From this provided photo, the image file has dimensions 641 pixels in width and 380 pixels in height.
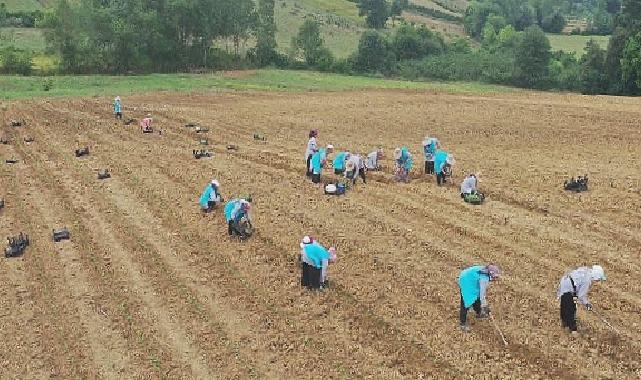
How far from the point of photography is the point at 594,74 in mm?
57750

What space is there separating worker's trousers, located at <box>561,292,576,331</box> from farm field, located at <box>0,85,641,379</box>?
241 millimetres

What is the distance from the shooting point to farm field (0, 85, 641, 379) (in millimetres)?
12617

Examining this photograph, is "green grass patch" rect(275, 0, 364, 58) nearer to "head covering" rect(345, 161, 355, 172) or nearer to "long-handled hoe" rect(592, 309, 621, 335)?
"head covering" rect(345, 161, 355, 172)

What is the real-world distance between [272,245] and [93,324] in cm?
542

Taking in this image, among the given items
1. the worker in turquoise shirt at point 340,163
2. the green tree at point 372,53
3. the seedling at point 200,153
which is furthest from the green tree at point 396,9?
the worker in turquoise shirt at point 340,163

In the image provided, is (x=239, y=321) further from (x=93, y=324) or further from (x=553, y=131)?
(x=553, y=131)

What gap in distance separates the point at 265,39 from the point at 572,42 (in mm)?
45601

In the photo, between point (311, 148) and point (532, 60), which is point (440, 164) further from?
point (532, 60)

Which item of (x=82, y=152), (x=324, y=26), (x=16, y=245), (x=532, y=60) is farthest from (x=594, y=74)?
(x=16, y=245)

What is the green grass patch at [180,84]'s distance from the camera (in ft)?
158

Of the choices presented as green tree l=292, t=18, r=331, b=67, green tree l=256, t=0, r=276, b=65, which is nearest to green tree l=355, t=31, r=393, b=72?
green tree l=292, t=18, r=331, b=67

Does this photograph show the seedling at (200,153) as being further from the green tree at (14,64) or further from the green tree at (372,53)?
the green tree at (372,53)

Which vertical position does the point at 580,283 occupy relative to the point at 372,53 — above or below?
below

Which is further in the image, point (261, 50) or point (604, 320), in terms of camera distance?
point (261, 50)
